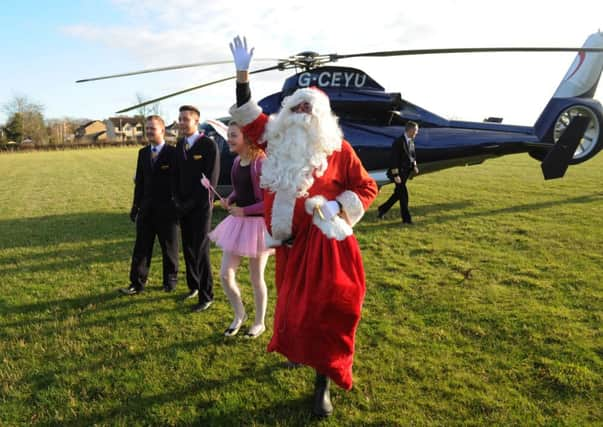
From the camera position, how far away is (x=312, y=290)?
2.66 meters

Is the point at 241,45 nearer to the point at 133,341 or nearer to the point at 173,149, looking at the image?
the point at 173,149

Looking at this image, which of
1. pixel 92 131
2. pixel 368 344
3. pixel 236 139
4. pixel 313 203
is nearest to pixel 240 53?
pixel 236 139

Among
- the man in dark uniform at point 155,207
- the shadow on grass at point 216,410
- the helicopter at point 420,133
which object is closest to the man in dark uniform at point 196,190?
the man in dark uniform at point 155,207

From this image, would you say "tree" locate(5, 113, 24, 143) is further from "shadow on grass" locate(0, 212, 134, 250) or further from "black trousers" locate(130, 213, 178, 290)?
"black trousers" locate(130, 213, 178, 290)

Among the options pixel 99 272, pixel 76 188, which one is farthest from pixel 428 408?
pixel 76 188

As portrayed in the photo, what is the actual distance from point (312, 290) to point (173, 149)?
3.01 m

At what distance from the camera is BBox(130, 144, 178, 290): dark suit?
4836 mm

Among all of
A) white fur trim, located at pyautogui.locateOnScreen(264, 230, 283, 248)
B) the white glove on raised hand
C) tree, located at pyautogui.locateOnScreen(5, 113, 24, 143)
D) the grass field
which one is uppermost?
tree, located at pyautogui.locateOnScreen(5, 113, 24, 143)

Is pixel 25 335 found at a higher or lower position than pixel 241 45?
lower

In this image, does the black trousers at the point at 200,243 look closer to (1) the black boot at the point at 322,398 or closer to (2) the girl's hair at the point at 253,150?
(2) the girl's hair at the point at 253,150

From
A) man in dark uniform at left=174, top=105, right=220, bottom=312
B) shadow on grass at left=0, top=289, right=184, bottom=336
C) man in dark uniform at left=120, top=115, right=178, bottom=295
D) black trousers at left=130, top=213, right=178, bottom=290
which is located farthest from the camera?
black trousers at left=130, top=213, right=178, bottom=290

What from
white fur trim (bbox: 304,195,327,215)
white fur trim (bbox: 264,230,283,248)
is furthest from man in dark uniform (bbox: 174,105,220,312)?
white fur trim (bbox: 304,195,327,215)

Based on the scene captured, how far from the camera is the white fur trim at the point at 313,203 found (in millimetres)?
2730

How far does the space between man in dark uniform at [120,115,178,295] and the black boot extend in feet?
9.28
